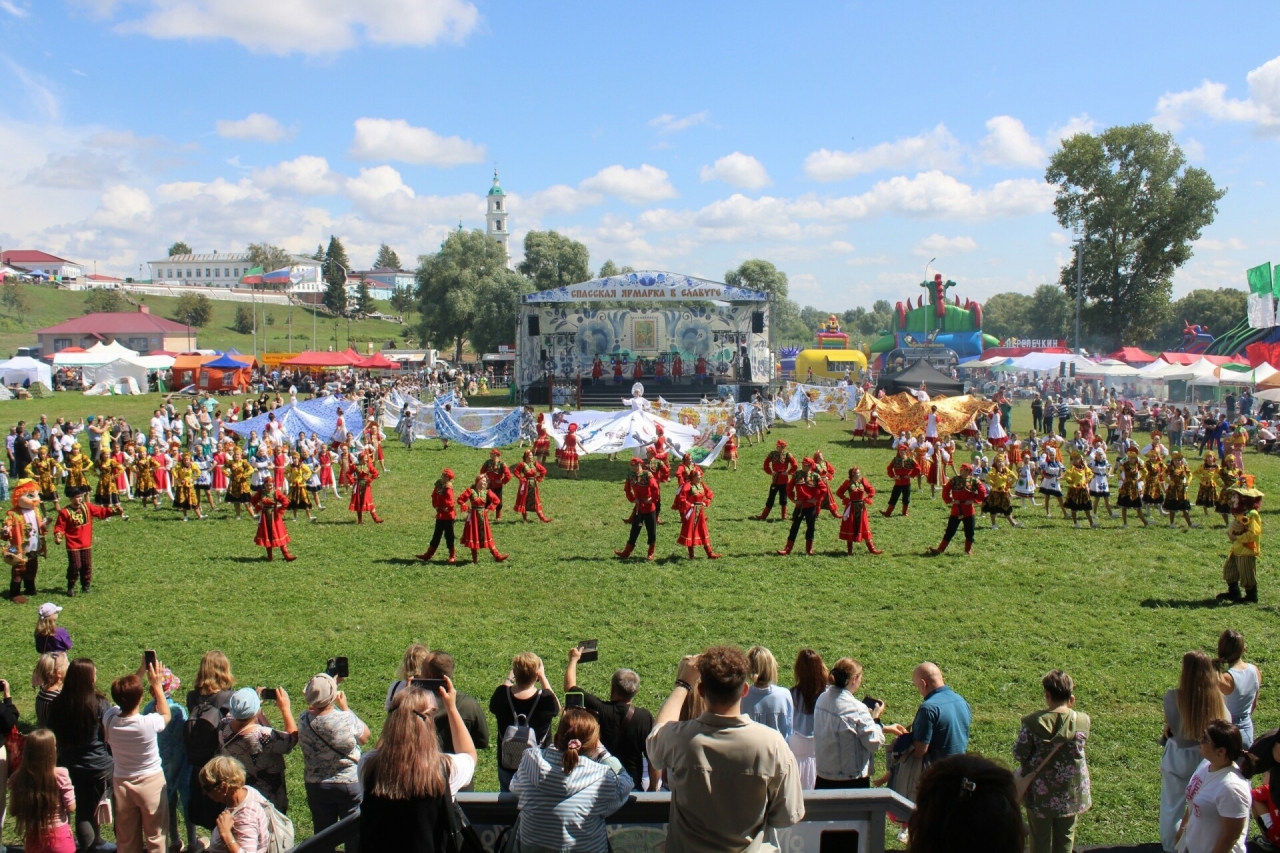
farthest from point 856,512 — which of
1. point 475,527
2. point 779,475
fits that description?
point 475,527

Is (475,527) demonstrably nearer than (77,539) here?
No

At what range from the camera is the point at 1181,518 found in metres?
16.8

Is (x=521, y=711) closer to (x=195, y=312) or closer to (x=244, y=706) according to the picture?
(x=244, y=706)

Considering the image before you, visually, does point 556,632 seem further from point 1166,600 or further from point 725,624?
point 1166,600

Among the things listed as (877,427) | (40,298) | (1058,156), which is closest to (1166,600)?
(877,427)

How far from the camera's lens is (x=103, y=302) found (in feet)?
302

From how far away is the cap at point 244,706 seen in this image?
15.9 ft

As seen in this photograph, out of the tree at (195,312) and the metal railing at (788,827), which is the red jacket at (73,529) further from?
the tree at (195,312)

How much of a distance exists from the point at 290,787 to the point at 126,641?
420 centimetres

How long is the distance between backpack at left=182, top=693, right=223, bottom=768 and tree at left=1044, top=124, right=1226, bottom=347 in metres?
53.0

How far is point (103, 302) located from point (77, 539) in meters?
93.7

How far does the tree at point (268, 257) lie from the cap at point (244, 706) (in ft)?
483

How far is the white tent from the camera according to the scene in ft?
147

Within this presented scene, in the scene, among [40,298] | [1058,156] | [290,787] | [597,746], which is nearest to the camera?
[597,746]
